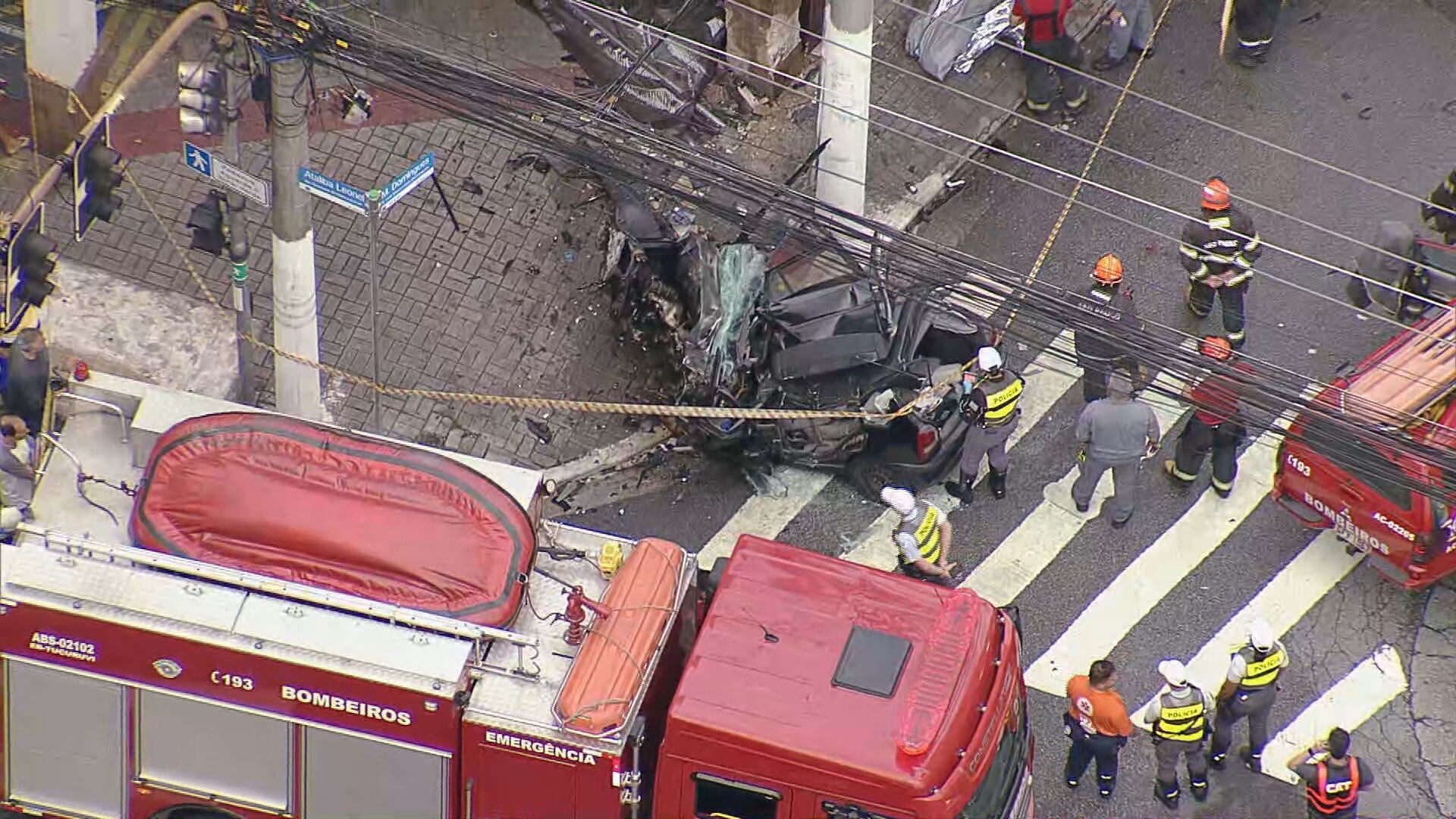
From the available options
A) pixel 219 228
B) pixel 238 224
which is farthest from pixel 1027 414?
pixel 219 228

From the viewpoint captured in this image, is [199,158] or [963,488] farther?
[963,488]

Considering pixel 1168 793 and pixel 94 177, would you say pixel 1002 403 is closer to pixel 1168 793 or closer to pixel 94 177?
pixel 1168 793

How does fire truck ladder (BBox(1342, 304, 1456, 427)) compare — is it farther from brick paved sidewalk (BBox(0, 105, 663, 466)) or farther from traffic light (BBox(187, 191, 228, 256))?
traffic light (BBox(187, 191, 228, 256))

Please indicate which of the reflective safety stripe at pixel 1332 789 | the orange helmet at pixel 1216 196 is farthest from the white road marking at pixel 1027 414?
the reflective safety stripe at pixel 1332 789

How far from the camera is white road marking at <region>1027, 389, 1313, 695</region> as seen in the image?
1608 cm

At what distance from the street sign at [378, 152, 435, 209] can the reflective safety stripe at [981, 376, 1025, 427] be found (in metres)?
4.42

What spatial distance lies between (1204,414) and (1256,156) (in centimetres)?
383

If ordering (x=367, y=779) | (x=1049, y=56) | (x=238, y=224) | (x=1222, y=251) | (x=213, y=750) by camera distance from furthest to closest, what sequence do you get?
(x=1049, y=56) < (x=1222, y=251) < (x=238, y=224) < (x=213, y=750) < (x=367, y=779)

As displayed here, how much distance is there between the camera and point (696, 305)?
1689cm

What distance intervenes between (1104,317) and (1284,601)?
101 inches

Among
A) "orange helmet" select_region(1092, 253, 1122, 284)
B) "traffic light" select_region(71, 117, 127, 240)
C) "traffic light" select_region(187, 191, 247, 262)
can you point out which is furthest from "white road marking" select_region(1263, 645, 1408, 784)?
"traffic light" select_region(71, 117, 127, 240)

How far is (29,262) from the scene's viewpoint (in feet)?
48.0

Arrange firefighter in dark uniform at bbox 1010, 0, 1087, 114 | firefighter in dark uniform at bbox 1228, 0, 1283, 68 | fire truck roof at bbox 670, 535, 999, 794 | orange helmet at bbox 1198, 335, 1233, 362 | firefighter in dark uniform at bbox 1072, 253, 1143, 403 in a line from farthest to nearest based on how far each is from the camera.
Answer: firefighter in dark uniform at bbox 1228, 0, 1283, 68 → firefighter in dark uniform at bbox 1010, 0, 1087, 114 → firefighter in dark uniform at bbox 1072, 253, 1143, 403 → orange helmet at bbox 1198, 335, 1233, 362 → fire truck roof at bbox 670, 535, 999, 794

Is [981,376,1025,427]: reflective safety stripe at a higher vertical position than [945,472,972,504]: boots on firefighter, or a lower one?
higher
